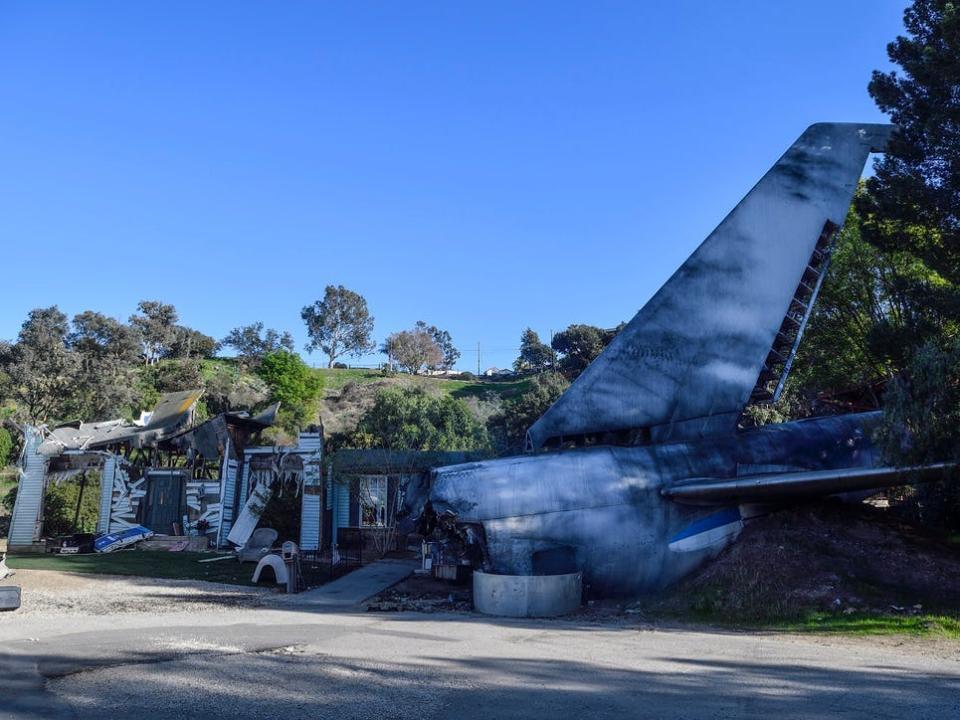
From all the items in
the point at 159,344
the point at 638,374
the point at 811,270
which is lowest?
the point at 638,374

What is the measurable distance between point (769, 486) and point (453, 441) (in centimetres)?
2608

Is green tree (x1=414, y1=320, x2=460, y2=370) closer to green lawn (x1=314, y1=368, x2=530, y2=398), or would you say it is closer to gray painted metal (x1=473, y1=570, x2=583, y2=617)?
green lawn (x1=314, y1=368, x2=530, y2=398)

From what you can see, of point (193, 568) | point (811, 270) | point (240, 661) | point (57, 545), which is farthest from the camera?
point (57, 545)

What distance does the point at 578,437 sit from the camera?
19.4 m

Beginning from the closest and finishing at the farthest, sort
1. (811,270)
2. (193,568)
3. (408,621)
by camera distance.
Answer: (408,621) < (811,270) < (193,568)

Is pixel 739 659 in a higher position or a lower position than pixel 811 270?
lower

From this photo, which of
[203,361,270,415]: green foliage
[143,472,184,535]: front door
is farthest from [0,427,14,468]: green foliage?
[143,472,184,535]: front door

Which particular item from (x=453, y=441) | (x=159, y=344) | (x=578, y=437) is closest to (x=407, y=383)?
(x=159, y=344)

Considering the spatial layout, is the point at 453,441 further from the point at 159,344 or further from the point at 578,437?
the point at 159,344

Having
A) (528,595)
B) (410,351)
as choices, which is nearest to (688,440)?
(528,595)

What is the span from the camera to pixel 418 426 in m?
42.1

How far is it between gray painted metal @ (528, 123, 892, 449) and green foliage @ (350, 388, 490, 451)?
21805 mm

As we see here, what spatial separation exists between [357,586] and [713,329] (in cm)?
1192

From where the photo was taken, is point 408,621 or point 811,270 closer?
point 408,621
